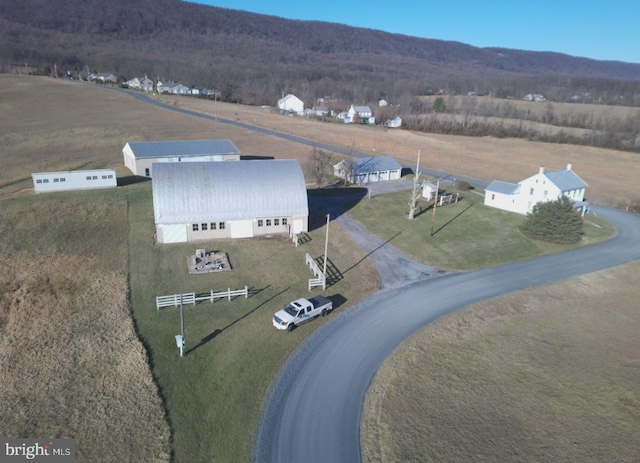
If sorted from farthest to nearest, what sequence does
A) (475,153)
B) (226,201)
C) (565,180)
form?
(475,153) < (565,180) < (226,201)

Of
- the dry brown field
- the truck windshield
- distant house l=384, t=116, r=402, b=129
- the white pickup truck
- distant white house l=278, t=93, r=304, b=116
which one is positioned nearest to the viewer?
the white pickup truck

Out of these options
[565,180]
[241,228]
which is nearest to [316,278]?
[241,228]

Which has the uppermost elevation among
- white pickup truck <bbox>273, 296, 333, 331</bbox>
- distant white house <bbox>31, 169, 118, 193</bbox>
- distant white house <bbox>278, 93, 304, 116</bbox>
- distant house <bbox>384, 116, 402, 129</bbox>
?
distant white house <bbox>278, 93, 304, 116</bbox>

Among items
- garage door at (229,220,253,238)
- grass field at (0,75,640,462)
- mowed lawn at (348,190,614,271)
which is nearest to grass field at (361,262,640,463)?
grass field at (0,75,640,462)

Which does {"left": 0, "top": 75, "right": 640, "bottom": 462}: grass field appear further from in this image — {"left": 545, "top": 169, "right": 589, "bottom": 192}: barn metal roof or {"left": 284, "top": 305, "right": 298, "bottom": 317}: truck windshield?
{"left": 545, "top": 169, "right": 589, "bottom": 192}: barn metal roof

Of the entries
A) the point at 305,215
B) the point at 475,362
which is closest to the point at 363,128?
the point at 305,215

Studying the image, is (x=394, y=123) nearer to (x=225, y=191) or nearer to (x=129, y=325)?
(x=225, y=191)
